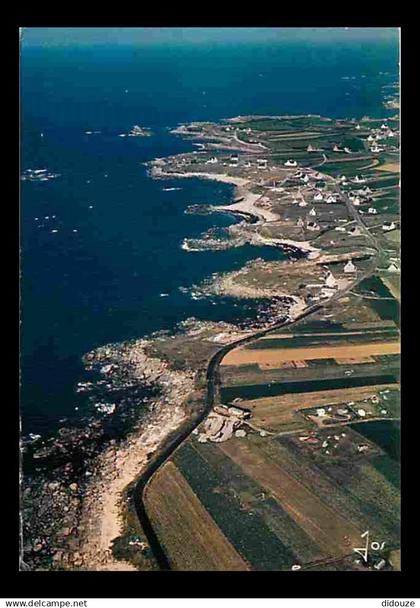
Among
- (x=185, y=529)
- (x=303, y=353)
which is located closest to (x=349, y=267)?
(x=303, y=353)

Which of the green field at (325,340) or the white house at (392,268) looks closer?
the green field at (325,340)

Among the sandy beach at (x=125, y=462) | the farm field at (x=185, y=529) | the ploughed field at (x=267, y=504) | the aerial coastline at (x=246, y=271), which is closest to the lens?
the farm field at (x=185, y=529)

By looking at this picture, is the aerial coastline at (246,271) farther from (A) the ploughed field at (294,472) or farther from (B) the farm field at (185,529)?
(A) the ploughed field at (294,472)

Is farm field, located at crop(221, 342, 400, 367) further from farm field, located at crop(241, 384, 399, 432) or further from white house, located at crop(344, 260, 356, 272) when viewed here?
white house, located at crop(344, 260, 356, 272)

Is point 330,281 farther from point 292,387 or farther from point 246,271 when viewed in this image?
point 292,387

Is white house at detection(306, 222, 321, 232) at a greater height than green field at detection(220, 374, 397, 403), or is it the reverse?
white house at detection(306, 222, 321, 232)

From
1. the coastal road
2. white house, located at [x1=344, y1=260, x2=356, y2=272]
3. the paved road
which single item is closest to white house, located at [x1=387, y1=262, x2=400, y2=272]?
the paved road

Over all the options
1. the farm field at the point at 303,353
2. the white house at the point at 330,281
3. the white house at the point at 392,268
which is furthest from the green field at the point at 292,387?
the white house at the point at 392,268

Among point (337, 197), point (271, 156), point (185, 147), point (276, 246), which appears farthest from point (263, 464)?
point (185, 147)
